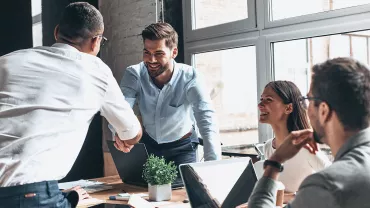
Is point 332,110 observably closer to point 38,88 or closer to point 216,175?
point 216,175

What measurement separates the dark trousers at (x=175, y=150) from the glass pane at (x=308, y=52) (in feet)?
2.60

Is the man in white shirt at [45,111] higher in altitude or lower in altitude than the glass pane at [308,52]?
lower

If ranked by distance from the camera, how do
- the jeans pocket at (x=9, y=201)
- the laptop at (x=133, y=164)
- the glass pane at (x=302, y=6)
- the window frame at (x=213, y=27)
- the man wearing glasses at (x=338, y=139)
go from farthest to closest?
the window frame at (x=213, y=27) → the glass pane at (x=302, y=6) → the laptop at (x=133, y=164) → the jeans pocket at (x=9, y=201) → the man wearing glasses at (x=338, y=139)

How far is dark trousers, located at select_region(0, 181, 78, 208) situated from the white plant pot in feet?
1.77

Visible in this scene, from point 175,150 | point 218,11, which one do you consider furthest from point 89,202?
point 218,11

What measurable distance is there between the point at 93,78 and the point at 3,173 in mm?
485

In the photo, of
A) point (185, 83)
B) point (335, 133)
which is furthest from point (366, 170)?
point (185, 83)

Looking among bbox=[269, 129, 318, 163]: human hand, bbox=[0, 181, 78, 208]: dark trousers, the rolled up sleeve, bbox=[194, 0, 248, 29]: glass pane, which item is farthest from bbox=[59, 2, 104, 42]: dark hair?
bbox=[194, 0, 248, 29]: glass pane

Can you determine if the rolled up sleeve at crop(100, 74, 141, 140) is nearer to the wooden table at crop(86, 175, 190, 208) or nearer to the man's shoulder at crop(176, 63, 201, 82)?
the wooden table at crop(86, 175, 190, 208)

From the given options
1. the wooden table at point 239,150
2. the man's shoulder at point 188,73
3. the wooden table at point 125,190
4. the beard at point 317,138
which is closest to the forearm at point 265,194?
the beard at point 317,138

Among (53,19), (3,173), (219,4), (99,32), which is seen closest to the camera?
(3,173)

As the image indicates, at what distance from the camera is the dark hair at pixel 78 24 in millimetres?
1877

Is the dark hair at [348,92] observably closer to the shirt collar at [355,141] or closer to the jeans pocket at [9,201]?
the shirt collar at [355,141]

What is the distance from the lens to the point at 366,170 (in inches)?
46.6
